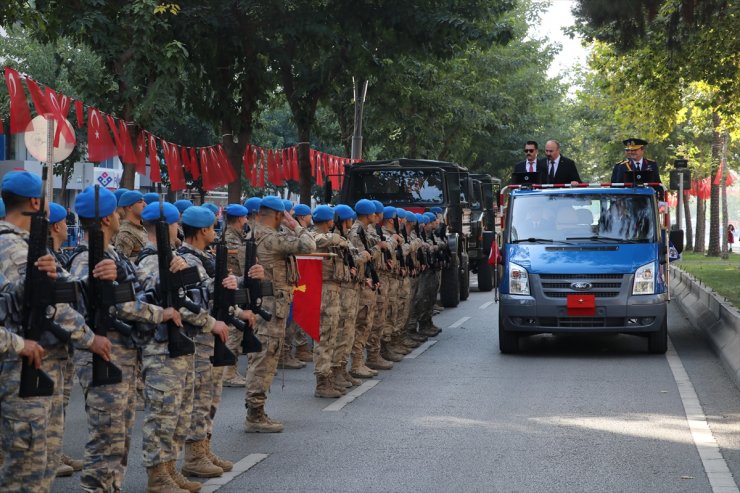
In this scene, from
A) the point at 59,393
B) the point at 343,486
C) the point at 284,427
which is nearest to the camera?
the point at 59,393

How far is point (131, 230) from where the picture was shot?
10.2 metres

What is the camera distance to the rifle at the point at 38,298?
5.48m

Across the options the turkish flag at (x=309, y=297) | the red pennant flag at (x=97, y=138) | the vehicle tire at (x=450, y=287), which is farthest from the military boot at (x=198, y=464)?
the vehicle tire at (x=450, y=287)

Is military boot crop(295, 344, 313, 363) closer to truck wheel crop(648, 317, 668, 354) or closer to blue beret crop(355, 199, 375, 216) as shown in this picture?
blue beret crop(355, 199, 375, 216)

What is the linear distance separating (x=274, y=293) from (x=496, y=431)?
2.15 meters

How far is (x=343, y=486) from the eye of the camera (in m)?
7.62

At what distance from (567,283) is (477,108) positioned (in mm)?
27339

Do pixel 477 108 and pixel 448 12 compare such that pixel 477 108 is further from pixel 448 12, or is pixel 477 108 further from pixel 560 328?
pixel 560 328

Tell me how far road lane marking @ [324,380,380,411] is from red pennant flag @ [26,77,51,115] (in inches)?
208

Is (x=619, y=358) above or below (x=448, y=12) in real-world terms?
below

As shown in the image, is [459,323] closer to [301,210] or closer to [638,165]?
[638,165]

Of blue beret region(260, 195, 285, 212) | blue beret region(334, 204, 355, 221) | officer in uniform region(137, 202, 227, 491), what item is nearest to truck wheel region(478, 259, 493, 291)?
blue beret region(334, 204, 355, 221)

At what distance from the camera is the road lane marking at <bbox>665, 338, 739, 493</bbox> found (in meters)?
7.71

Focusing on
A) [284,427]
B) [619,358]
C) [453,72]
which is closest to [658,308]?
[619,358]
